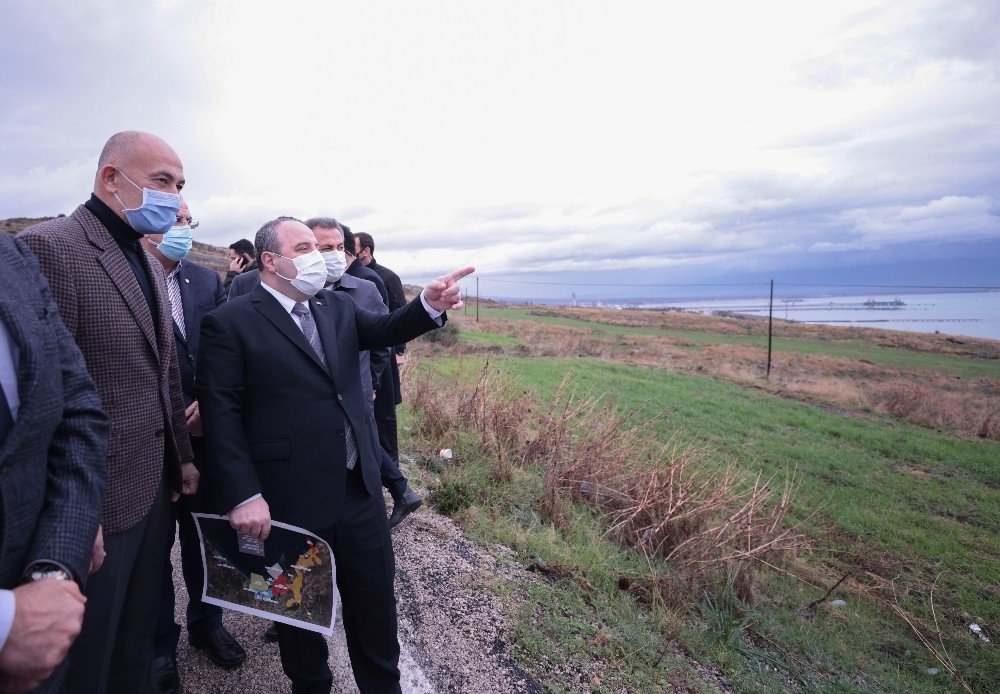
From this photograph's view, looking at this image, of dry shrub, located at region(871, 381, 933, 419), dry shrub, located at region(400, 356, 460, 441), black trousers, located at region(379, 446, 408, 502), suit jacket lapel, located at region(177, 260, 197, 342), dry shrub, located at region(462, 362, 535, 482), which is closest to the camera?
suit jacket lapel, located at region(177, 260, 197, 342)

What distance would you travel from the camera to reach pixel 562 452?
5.90m

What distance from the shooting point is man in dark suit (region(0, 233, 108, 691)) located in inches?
42.8

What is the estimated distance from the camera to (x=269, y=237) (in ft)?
8.07

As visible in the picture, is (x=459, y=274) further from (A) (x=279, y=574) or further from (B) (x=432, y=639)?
(B) (x=432, y=639)

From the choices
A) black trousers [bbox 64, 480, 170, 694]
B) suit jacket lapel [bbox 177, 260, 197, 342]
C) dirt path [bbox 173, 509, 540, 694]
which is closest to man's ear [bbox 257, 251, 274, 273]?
suit jacket lapel [bbox 177, 260, 197, 342]

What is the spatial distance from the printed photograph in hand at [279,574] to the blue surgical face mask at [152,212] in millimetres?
1174

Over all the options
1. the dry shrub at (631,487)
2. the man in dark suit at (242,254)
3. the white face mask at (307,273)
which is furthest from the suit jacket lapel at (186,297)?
the dry shrub at (631,487)

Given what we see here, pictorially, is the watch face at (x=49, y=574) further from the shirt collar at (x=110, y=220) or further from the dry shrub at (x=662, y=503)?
the dry shrub at (x=662, y=503)

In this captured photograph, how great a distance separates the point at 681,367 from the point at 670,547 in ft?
65.1

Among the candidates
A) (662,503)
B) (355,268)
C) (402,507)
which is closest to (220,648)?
(402,507)

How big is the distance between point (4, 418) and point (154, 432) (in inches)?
34.5

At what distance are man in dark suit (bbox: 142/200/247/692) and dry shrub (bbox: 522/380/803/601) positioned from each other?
9.96 ft

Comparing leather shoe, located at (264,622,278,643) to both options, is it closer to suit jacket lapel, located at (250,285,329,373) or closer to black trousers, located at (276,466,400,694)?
black trousers, located at (276,466,400,694)

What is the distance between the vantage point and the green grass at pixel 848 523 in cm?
404
